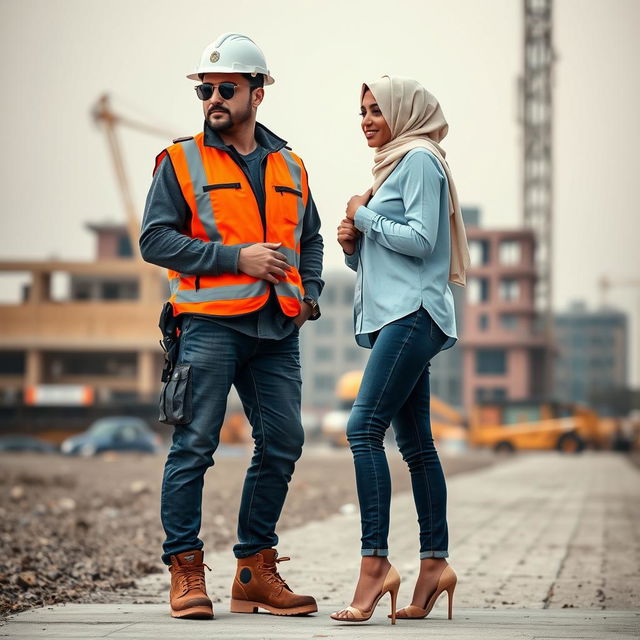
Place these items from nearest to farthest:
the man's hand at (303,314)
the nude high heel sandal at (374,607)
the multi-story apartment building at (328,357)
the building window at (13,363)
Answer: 1. the nude high heel sandal at (374,607)
2. the man's hand at (303,314)
3. the building window at (13,363)
4. the multi-story apartment building at (328,357)

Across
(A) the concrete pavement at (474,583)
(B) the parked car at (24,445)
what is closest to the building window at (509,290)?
(B) the parked car at (24,445)

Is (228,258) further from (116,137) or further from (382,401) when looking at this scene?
(116,137)

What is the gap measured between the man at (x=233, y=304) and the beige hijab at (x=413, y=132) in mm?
351

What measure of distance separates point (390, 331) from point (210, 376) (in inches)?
22.9

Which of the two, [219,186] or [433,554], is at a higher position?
[219,186]

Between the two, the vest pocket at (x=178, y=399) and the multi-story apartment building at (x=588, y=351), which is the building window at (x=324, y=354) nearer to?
the multi-story apartment building at (x=588, y=351)

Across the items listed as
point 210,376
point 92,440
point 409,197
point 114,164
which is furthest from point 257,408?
point 114,164

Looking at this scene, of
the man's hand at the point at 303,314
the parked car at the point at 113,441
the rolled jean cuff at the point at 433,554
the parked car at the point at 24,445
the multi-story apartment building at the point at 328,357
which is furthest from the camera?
the multi-story apartment building at the point at 328,357

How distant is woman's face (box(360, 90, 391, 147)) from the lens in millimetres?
4020

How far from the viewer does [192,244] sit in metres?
3.96

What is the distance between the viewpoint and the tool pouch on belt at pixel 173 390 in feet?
12.9

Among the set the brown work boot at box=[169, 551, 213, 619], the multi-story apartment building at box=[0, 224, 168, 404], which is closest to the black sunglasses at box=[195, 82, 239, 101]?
the brown work boot at box=[169, 551, 213, 619]

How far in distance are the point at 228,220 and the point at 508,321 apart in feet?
308

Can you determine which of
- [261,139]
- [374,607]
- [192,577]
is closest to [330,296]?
[261,139]
